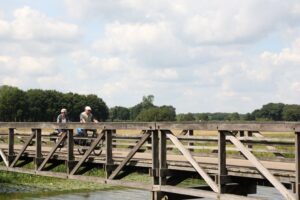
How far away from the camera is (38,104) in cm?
13662

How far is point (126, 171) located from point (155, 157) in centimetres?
179

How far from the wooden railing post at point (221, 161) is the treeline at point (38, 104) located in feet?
414

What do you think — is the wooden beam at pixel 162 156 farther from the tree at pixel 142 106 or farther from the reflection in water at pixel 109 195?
the tree at pixel 142 106

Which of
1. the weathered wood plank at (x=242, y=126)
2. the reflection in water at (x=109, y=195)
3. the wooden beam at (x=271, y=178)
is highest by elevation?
the weathered wood plank at (x=242, y=126)

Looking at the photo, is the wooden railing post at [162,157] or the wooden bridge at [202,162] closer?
the wooden bridge at [202,162]

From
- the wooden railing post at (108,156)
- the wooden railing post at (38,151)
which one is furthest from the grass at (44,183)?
the wooden railing post at (108,156)

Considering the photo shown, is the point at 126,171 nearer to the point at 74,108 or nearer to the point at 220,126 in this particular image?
the point at 220,126

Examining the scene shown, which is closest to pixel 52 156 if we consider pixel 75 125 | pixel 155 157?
pixel 75 125

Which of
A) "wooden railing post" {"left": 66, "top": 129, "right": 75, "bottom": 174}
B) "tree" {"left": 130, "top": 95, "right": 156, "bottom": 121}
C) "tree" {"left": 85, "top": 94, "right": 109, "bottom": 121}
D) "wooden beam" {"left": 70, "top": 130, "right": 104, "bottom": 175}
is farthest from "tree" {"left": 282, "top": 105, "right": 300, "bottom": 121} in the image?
"wooden beam" {"left": 70, "top": 130, "right": 104, "bottom": 175}

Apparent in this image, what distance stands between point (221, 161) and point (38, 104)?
5075 inches

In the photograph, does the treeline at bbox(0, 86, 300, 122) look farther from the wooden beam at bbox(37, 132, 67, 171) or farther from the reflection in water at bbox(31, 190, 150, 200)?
the wooden beam at bbox(37, 132, 67, 171)

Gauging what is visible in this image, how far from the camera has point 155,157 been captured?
12.5 m

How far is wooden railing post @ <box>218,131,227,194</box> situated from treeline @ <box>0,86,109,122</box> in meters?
126

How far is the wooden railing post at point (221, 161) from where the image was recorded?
10.9 m
